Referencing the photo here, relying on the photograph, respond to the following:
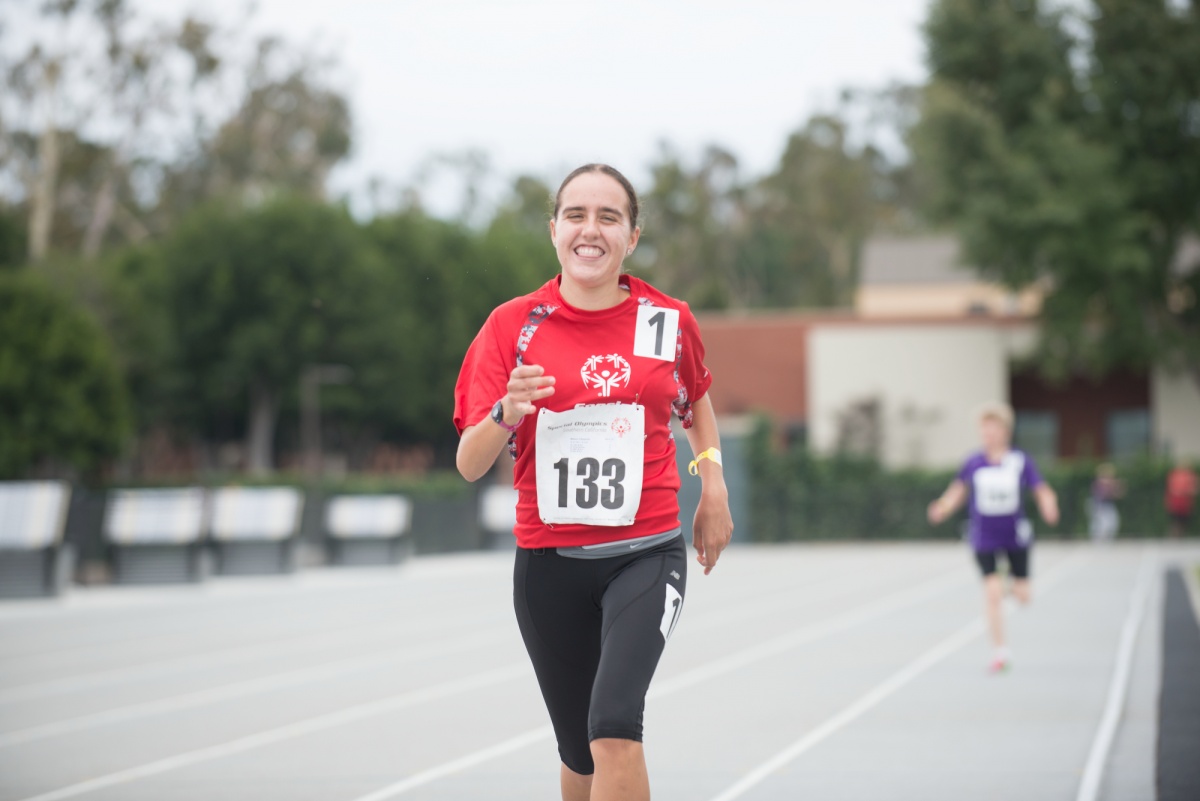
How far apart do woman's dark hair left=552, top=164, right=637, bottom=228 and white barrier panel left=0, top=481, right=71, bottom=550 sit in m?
16.3

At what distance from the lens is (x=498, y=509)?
1362 inches

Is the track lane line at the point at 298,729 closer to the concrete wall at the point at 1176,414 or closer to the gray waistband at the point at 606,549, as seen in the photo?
the gray waistband at the point at 606,549

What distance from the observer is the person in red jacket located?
4641mm

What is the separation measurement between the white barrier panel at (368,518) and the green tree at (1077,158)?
2255 cm

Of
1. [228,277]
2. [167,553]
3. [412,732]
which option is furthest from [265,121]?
[412,732]

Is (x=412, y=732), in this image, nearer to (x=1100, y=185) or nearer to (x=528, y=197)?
(x=1100, y=185)

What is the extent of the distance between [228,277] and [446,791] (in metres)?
49.7

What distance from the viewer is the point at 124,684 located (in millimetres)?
12625

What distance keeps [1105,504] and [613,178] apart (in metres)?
40.3

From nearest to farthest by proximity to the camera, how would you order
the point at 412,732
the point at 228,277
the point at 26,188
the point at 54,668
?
the point at 412,732 < the point at 54,668 < the point at 26,188 < the point at 228,277

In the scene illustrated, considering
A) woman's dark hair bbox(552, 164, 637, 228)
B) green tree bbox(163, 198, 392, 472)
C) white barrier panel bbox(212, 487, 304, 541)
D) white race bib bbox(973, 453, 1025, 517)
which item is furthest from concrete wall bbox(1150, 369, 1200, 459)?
woman's dark hair bbox(552, 164, 637, 228)

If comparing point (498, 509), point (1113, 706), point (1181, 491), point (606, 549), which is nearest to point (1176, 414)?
point (1181, 491)

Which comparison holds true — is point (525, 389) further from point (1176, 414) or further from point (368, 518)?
point (1176, 414)

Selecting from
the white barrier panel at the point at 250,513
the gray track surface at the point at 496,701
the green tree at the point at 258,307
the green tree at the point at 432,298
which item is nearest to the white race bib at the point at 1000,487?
the gray track surface at the point at 496,701
